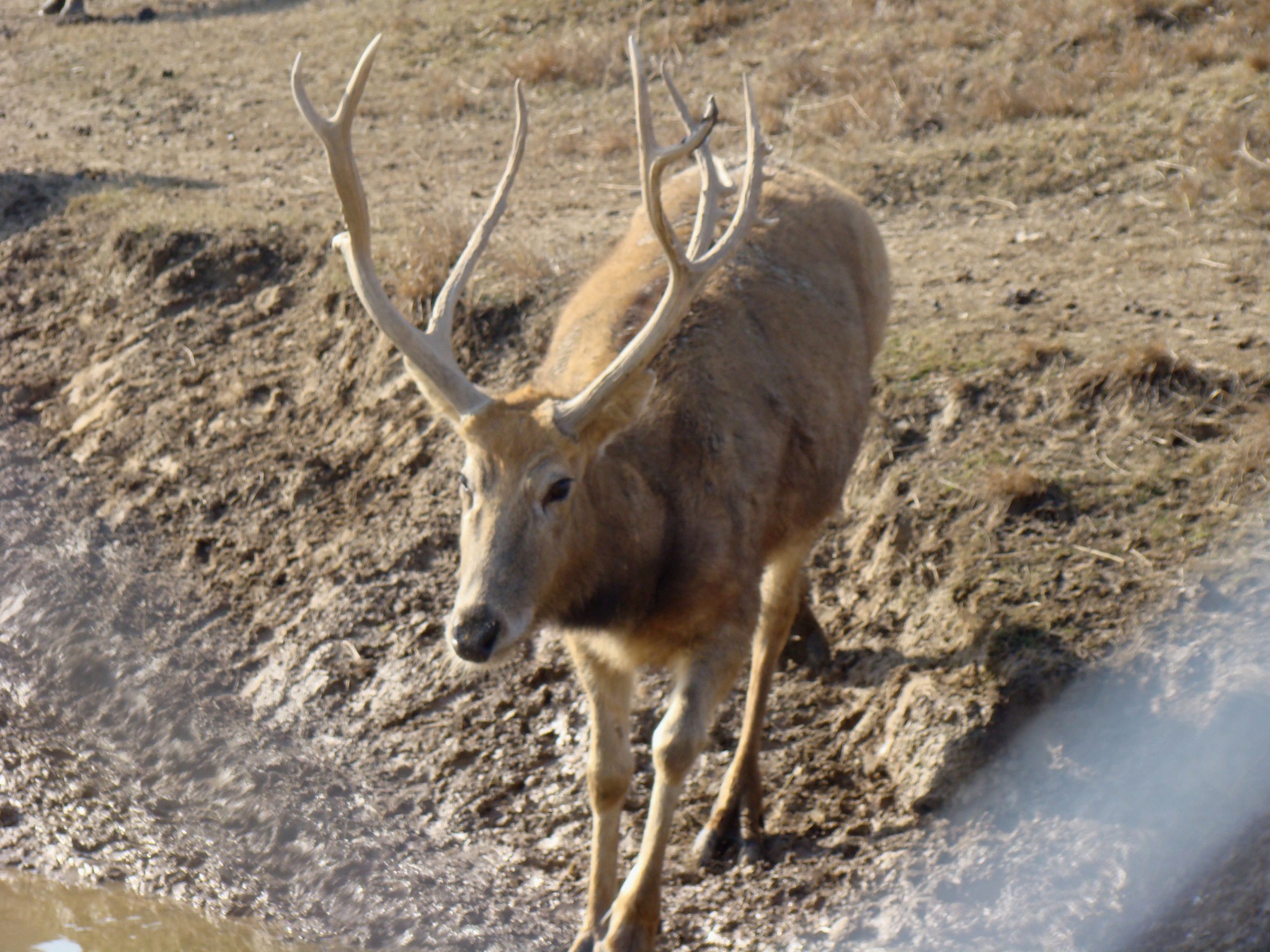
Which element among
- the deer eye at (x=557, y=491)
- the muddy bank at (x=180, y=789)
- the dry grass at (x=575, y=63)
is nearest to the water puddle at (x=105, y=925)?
the muddy bank at (x=180, y=789)

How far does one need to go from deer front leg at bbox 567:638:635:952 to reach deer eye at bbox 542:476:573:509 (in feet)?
2.55

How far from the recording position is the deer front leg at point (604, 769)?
16.7ft

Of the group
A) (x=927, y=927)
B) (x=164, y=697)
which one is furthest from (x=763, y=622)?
(x=164, y=697)

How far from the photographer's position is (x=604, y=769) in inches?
201

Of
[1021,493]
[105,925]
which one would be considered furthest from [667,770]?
[105,925]

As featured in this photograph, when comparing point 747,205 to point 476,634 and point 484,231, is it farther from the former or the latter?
point 476,634

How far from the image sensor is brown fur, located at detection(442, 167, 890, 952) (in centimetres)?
448

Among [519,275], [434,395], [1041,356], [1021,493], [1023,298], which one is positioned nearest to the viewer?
[434,395]

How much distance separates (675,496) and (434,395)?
37.9 inches

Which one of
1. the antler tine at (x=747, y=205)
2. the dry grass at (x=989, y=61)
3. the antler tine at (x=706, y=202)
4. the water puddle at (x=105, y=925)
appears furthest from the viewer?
the dry grass at (x=989, y=61)

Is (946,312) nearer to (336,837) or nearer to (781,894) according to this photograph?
(781,894)

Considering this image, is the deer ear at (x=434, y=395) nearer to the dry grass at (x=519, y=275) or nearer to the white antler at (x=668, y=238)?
the white antler at (x=668, y=238)

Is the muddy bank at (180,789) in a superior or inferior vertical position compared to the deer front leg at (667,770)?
inferior

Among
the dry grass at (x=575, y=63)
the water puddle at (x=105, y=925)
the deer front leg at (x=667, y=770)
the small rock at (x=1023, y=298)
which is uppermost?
the dry grass at (x=575, y=63)
